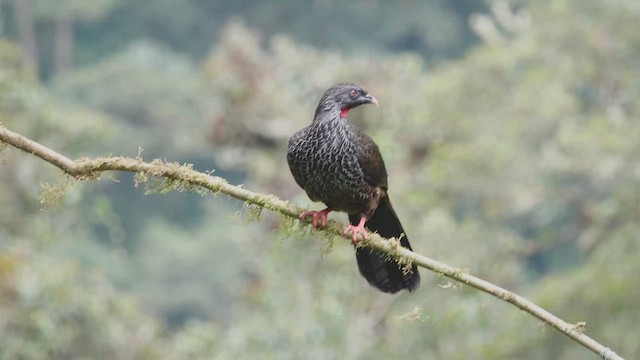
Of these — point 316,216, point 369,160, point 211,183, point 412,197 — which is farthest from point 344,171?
point 412,197

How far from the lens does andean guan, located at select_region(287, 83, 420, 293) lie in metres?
4.54

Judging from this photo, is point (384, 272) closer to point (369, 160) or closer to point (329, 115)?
point (369, 160)

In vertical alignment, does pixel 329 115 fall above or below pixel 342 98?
below

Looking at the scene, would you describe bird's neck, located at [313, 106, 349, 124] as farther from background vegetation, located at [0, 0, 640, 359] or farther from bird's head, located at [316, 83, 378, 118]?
background vegetation, located at [0, 0, 640, 359]

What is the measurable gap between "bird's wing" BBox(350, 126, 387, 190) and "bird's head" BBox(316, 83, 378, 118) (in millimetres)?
94

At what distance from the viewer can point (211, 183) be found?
12.3ft

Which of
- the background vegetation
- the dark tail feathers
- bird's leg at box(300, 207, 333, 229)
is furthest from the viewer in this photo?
the background vegetation

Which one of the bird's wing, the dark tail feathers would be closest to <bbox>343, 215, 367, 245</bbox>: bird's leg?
the dark tail feathers

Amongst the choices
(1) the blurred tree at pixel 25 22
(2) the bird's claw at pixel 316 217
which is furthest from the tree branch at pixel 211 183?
(1) the blurred tree at pixel 25 22

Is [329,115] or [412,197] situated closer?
[329,115]

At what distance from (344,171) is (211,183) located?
937 millimetres

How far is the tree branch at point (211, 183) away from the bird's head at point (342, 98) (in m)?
0.84

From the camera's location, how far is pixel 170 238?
30.1 meters

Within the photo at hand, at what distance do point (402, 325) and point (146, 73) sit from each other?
69.3 feet
